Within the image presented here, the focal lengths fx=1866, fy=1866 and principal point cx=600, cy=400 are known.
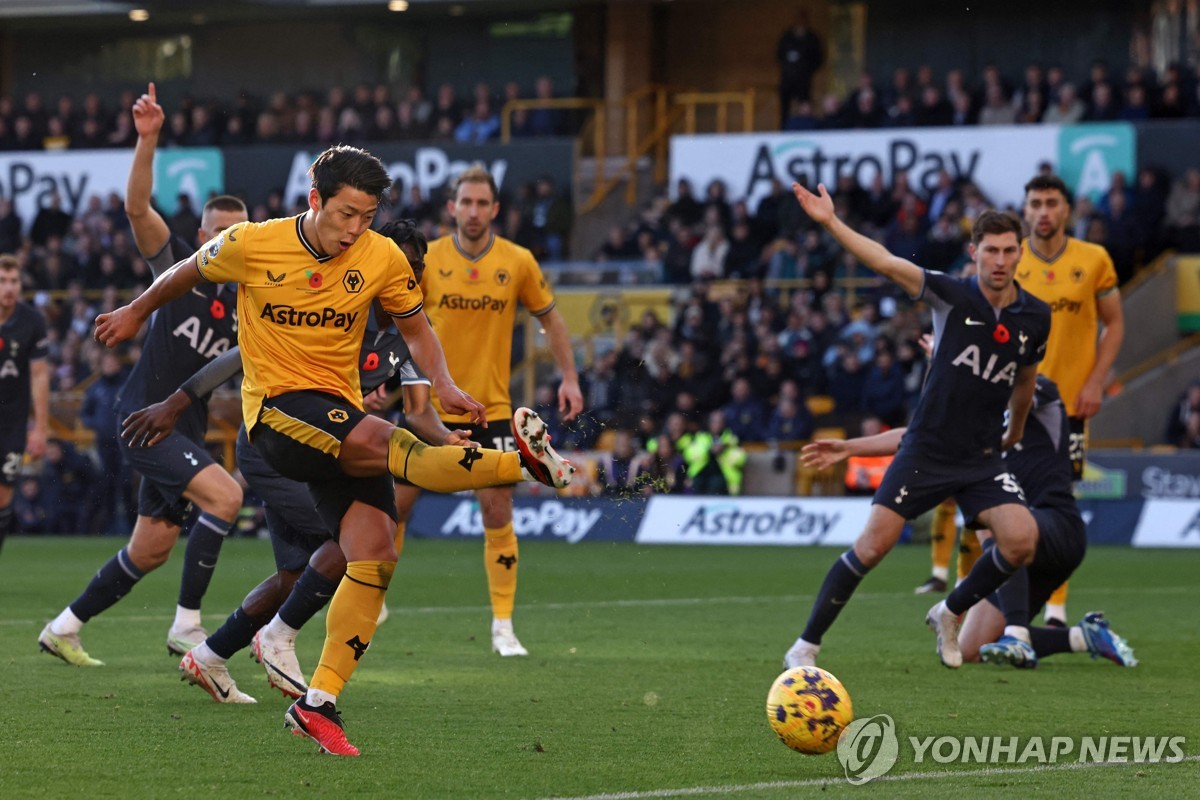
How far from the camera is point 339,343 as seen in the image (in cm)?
654

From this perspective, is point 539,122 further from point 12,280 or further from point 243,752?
point 243,752

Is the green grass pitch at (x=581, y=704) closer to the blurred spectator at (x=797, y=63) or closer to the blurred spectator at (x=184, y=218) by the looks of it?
the blurred spectator at (x=184, y=218)

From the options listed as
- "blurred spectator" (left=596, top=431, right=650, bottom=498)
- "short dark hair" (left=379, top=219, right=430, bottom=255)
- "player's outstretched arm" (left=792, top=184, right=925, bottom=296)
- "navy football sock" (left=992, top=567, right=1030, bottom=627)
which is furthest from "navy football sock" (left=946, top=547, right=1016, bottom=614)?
"blurred spectator" (left=596, top=431, right=650, bottom=498)

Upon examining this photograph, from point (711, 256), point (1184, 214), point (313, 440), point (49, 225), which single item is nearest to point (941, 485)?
point (313, 440)

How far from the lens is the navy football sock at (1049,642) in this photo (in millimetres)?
9359

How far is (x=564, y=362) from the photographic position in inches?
410

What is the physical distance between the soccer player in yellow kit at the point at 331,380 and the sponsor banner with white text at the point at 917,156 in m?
18.9

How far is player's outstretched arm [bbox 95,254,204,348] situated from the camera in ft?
21.0

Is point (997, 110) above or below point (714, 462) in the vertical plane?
above

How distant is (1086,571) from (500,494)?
7.47 metres

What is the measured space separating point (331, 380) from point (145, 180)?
74.1 inches

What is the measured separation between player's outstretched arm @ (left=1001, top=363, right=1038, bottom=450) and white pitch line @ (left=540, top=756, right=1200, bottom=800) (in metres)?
2.82

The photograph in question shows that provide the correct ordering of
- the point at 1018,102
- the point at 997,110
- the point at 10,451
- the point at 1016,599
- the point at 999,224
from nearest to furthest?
the point at 999,224, the point at 1016,599, the point at 10,451, the point at 997,110, the point at 1018,102

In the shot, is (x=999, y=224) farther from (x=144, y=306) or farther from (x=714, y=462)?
(x=714, y=462)
